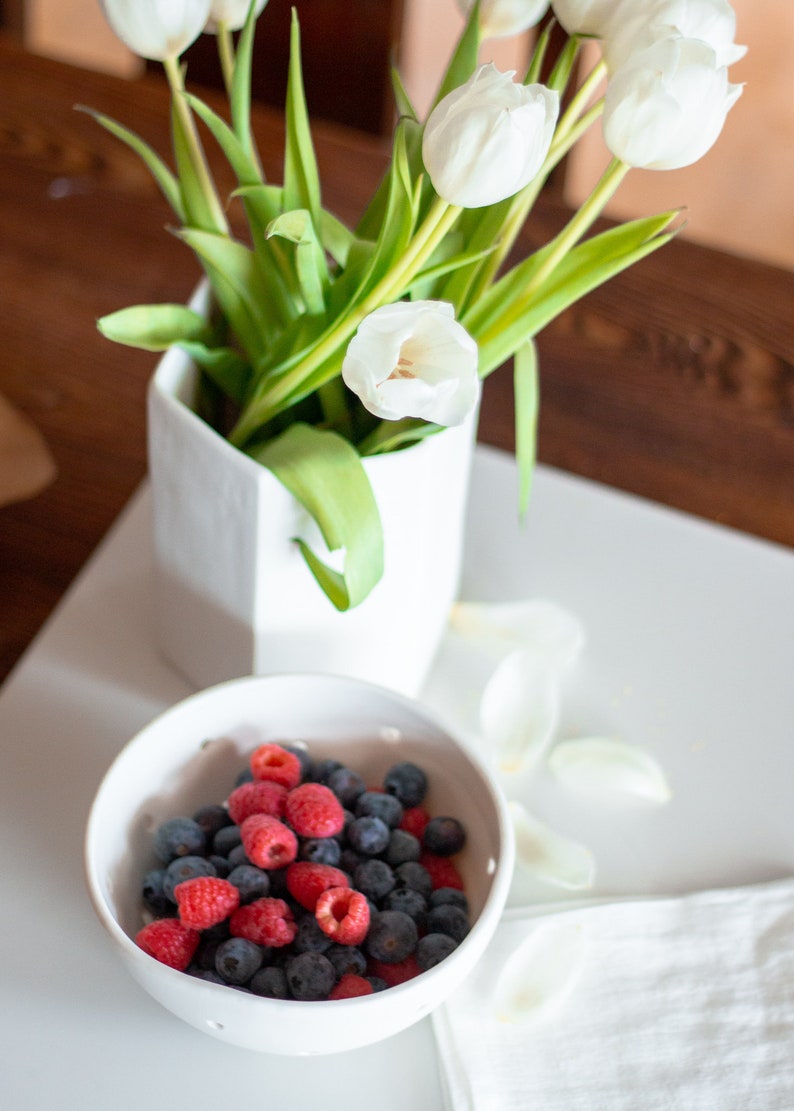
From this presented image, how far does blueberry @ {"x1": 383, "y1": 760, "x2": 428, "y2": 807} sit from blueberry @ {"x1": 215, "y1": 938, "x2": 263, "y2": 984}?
0.11m

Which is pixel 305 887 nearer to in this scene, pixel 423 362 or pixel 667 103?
pixel 423 362

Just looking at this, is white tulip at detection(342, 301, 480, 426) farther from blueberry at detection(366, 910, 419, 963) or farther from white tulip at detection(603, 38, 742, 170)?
blueberry at detection(366, 910, 419, 963)

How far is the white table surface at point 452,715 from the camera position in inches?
20.5

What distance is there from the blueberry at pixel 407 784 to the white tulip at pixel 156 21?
33 centimetres

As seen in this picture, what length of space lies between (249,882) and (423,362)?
9.1 inches

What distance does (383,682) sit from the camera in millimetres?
647

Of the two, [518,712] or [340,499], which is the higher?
[340,499]

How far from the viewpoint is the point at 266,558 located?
1.84ft

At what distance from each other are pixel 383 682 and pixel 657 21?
34 cm

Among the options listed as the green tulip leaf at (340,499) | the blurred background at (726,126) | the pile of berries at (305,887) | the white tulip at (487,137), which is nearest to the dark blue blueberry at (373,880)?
the pile of berries at (305,887)

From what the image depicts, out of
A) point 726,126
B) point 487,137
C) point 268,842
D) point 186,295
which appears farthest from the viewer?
point 726,126

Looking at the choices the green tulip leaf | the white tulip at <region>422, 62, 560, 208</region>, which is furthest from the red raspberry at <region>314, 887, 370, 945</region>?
the white tulip at <region>422, 62, 560, 208</region>

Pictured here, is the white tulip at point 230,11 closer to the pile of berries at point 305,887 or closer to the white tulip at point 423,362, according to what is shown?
the white tulip at point 423,362

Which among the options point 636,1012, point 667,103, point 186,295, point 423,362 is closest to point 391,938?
point 636,1012
